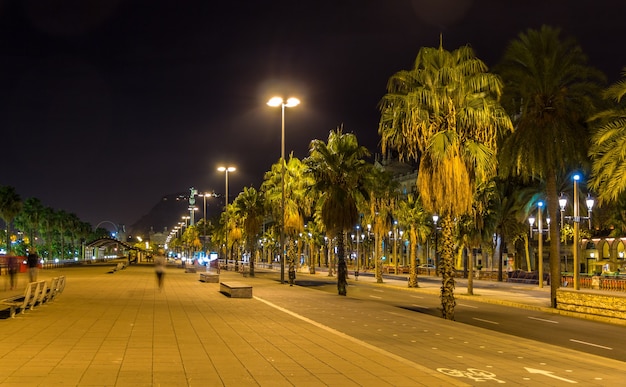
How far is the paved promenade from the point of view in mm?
9922

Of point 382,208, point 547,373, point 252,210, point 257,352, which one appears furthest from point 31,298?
point 252,210

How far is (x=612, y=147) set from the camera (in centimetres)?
2508

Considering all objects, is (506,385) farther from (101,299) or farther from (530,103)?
(530,103)

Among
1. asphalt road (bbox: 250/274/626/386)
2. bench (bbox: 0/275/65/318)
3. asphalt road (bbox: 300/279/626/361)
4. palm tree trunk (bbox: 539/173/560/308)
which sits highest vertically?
palm tree trunk (bbox: 539/173/560/308)

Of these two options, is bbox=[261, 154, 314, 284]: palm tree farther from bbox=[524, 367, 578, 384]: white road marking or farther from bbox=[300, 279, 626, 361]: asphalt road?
bbox=[524, 367, 578, 384]: white road marking

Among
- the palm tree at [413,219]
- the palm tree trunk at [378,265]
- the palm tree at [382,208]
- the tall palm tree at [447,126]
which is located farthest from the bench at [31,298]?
the palm tree trunk at [378,265]

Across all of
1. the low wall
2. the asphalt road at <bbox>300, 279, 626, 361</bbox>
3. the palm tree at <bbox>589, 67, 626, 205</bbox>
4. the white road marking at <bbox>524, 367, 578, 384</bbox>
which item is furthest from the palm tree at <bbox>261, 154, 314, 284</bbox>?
the white road marking at <bbox>524, 367, 578, 384</bbox>

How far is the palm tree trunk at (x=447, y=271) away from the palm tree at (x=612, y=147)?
6100mm

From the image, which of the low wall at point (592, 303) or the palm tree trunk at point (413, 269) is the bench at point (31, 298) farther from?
the palm tree trunk at point (413, 269)

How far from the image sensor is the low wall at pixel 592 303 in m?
25.5

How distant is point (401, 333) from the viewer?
17.4m

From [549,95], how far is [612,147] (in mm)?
6559

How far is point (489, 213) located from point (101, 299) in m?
24.6

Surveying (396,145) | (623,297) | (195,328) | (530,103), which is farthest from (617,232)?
(195,328)
